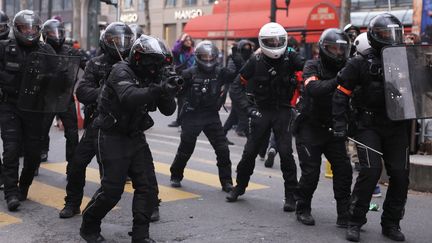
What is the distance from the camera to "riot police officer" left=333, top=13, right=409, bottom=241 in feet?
17.7

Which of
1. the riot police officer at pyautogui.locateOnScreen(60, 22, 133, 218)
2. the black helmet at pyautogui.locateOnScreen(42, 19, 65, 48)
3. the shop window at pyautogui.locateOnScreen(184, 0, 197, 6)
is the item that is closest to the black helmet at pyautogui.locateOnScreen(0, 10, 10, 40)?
the black helmet at pyautogui.locateOnScreen(42, 19, 65, 48)

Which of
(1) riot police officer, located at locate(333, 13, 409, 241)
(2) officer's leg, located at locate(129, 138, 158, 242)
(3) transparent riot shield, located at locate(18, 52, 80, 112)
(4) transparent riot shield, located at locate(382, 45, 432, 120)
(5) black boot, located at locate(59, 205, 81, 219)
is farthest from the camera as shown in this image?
(3) transparent riot shield, located at locate(18, 52, 80, 112)

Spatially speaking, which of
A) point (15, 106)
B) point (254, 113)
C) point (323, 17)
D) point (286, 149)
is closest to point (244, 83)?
point (254, 113)

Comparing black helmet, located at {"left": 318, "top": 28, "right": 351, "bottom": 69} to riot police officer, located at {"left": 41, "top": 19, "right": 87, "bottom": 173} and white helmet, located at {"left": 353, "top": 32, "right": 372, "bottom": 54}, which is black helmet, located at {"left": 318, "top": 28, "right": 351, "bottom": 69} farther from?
riot police officer, located at {"left": 41, "top": 19, "right": 87, "bottom": 173}

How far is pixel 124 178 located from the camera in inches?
203

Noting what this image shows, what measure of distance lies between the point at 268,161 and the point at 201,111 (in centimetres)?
219

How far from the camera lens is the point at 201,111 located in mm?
7672

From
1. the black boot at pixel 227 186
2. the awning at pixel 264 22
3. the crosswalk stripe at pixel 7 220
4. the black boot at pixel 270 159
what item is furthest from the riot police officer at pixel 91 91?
the awning at pixel 264 22

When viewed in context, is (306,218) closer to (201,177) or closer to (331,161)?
(331,161)

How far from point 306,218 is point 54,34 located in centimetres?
373

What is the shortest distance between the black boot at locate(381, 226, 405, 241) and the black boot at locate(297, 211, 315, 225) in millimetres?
718

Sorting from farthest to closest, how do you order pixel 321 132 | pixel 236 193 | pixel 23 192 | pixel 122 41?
pixel 236 193
pixel 23 192
pixel 321 132
pixel 122 41

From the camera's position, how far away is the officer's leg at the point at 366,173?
17.9 feet

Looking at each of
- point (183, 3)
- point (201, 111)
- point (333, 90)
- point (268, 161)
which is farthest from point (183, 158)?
point (183, 3)
